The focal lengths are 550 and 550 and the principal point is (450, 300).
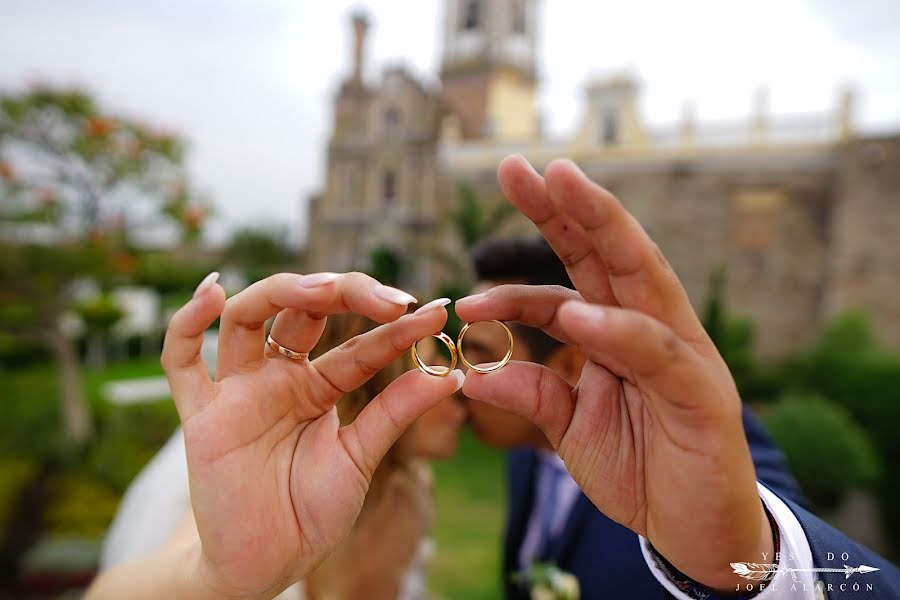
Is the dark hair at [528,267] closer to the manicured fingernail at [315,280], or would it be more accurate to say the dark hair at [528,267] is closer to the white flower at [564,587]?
the white flower at [564,587]

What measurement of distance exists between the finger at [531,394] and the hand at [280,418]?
92 mm

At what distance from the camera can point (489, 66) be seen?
16234 millimetres

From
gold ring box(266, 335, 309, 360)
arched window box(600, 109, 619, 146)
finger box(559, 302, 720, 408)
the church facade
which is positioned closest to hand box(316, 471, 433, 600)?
gold ring box(266, 335, 309, 360)

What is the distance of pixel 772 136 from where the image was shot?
11.1 m

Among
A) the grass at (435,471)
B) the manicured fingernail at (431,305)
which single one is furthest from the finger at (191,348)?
the grass at (435,471)

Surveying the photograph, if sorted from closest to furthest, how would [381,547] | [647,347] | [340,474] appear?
[647,347] < [340,474] < [381,547]

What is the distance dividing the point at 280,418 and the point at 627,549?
4.39 feet

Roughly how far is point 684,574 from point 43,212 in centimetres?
680

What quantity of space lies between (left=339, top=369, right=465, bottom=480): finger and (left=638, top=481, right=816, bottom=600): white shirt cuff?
547mm

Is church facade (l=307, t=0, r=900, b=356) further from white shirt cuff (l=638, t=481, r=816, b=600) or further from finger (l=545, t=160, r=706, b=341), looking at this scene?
finger (l=545, t=160, r=706, b=341)

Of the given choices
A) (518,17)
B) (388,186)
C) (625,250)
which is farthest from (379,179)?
(625,250)

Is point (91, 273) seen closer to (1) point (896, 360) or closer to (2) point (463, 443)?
(2) point (463, 443)

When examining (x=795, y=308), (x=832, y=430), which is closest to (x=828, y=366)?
(x=832, y=430)

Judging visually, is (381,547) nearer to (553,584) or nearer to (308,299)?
(553,584)
